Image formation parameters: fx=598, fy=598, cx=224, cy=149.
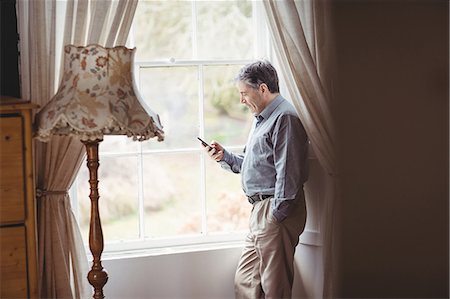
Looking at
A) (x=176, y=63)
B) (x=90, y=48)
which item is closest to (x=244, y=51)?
(x=176, y=63)

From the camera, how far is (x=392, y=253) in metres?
0.62

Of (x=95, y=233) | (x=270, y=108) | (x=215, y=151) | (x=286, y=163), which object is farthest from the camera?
(x=215, y=151)

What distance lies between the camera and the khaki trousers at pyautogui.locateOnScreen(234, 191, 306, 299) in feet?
8.73

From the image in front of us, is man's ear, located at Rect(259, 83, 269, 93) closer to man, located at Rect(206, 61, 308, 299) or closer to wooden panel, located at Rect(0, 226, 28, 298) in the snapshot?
man, located at Rect(206, 61, 308, 299)

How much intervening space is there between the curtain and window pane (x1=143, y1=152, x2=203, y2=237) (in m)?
0.62

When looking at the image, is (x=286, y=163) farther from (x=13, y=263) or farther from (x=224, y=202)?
(x=13, y=263)

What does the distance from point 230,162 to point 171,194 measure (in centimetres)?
38

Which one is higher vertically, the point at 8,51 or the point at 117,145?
the point at 8,51

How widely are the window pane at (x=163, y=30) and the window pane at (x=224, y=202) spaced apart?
0.60m

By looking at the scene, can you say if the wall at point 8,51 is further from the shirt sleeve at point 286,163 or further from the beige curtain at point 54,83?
the shirt sleeve at point 286,163

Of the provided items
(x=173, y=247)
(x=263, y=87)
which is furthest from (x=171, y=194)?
(x=263, y=87)

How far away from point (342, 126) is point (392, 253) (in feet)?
0.51

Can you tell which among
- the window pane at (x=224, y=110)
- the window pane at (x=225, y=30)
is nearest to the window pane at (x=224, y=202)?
the window pane at (x=224, y=110)

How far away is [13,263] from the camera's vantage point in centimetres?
200
